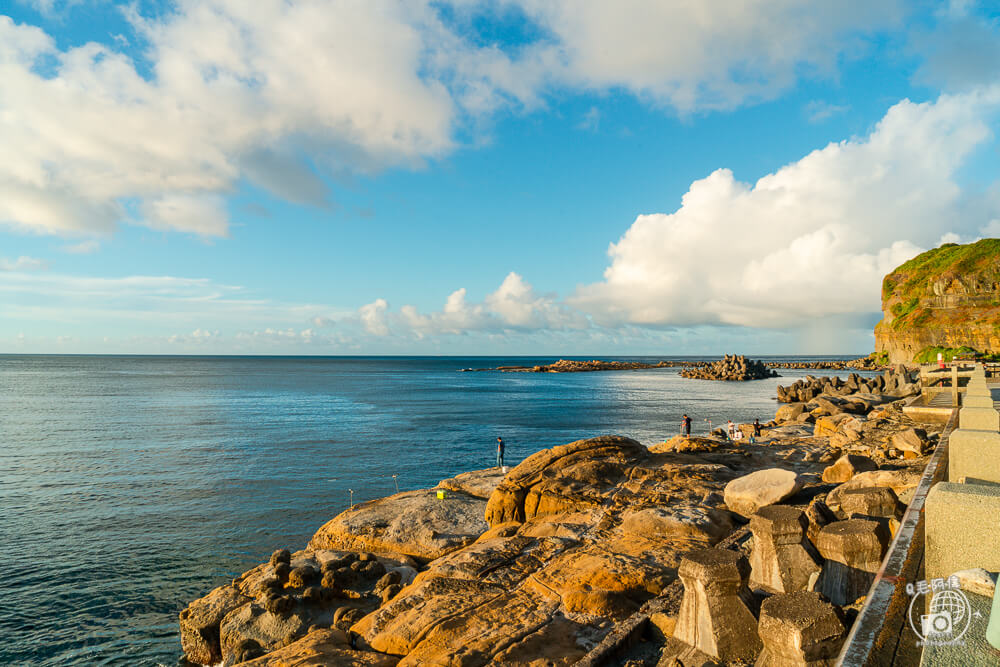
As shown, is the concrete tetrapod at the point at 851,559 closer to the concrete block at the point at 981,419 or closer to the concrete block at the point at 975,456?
the concrete block at the point at 975,456

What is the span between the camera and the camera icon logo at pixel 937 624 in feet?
11.6

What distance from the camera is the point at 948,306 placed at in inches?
3174

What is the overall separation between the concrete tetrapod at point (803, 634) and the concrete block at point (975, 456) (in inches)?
102

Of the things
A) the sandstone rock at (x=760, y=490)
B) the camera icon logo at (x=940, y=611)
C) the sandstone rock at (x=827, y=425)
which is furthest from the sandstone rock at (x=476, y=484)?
the sandstone rock at (x=827, y=425)

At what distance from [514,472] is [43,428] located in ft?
167

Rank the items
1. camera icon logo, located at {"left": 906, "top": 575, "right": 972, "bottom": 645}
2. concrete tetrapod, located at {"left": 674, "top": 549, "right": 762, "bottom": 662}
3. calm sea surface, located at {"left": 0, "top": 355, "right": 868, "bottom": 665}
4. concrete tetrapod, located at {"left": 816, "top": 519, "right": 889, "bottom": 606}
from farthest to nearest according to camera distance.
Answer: calm sea surface, located at {"left": 0, "top": 355, "right": 868, "bottom": 665} → concrete tetrapod, located at {"left": 816, "top": 519, "right": 889, "bottom": 606} → concrete tetrapod, located at {"left": 674, "top": 549, "right": 762, "bottom": 662} → camera icon logo, located at {"left": 906, "top": 575, "right": 972, "bottom": 645}

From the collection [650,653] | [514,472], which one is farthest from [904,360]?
[650,653]

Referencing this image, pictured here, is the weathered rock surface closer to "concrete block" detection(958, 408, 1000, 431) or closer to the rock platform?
the rock platform

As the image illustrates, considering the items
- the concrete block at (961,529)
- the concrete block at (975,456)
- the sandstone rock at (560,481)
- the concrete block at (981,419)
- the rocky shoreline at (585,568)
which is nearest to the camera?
the concrete block at (961,529)

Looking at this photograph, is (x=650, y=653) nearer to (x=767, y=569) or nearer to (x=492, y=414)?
(x=767, y=569)

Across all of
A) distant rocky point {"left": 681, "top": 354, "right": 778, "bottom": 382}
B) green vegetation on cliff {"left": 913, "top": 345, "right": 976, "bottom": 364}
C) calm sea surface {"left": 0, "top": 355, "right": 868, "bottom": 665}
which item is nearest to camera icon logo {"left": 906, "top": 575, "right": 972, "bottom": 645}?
calm sea surface {"left": 0, "top": 355, "right": 868, "bottom": 665}

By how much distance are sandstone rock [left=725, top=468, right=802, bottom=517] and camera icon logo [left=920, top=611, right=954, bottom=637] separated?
22.0 ft

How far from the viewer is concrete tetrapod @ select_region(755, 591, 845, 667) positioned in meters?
4.61

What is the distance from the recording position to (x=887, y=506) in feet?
24.5
